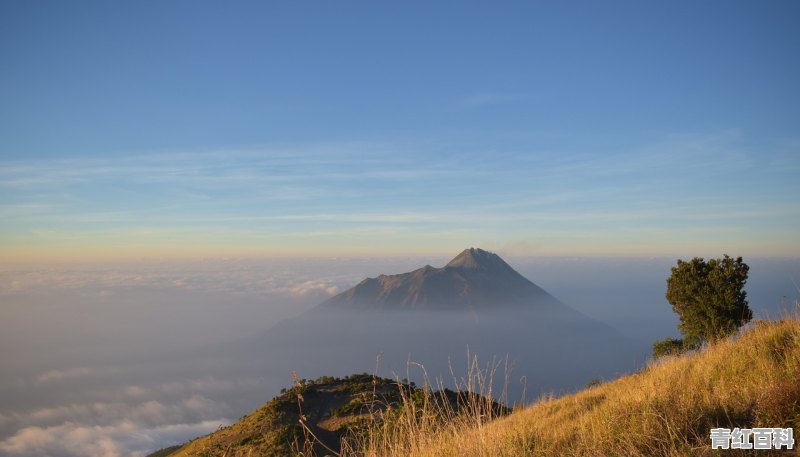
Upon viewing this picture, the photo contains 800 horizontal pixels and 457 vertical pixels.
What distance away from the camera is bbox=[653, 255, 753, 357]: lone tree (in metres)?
35.5

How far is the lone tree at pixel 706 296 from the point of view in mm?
35531

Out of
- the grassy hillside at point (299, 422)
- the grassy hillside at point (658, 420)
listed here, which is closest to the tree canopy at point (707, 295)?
the grassy hillside at point (299, 422)

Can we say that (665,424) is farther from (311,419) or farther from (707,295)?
(707,295)

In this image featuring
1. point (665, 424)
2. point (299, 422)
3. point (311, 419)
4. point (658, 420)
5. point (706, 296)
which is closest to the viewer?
point (665, 424)

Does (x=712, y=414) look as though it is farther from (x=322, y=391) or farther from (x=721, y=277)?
(x=721, y=277)

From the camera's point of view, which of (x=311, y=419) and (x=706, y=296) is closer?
(x=311, y=419)

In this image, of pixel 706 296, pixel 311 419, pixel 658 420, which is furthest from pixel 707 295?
pixel 658 420

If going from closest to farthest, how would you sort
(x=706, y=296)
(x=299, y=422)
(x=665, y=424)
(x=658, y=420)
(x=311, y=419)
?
(x=665, y=424) → (x=658, y=420) → (x=299, y=422) → (x=311, y=419) → (x=706, y=296)

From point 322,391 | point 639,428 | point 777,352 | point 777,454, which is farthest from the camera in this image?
point 322,391

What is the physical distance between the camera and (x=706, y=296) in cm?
3678

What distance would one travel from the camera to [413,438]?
6.19 metres

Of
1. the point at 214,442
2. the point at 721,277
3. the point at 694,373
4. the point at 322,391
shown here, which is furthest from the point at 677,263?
the point at 214,442

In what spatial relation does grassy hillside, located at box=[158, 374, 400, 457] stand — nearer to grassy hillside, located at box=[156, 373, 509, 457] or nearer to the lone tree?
grassy hillside, located at box=[156, 373, 509, 457]

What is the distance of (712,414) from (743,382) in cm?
166
